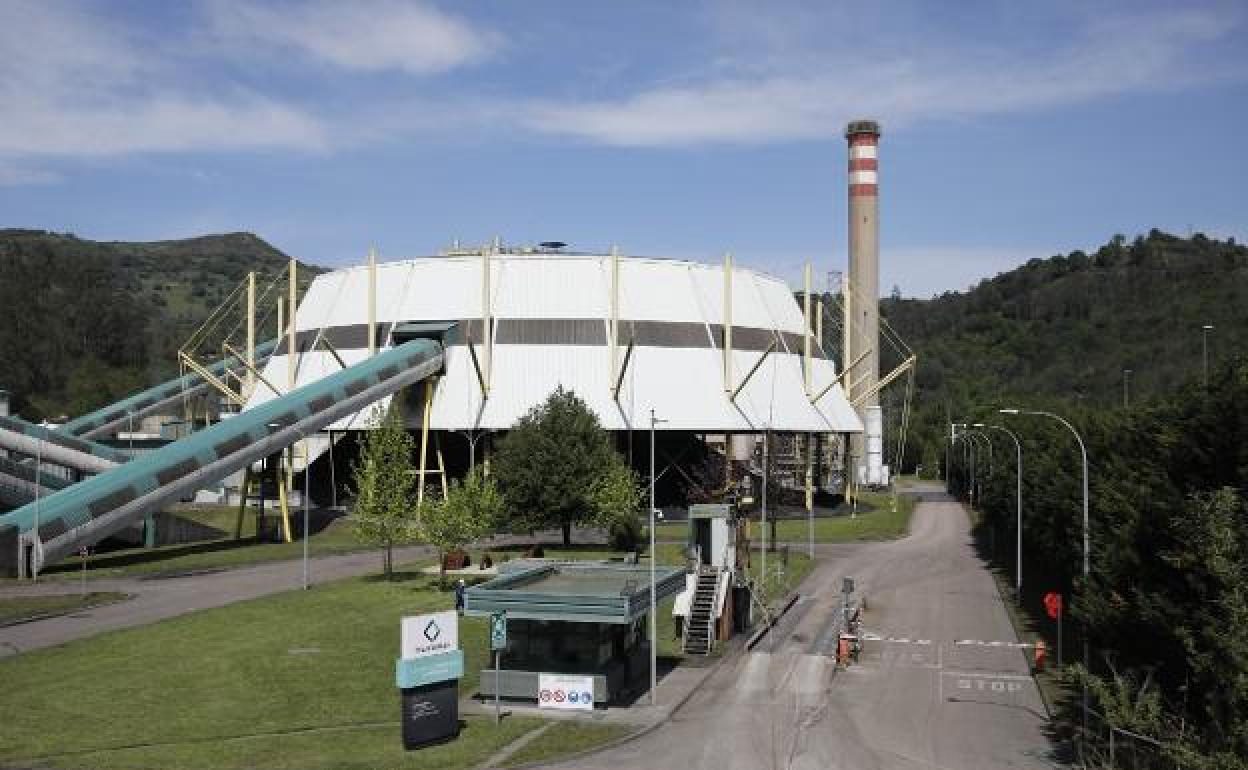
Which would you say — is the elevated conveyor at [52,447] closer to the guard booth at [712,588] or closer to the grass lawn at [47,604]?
the grass lawn at [47,604]

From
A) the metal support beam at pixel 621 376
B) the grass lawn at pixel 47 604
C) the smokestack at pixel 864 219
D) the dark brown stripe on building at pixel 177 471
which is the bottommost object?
the grass lawn at pixel 47 604

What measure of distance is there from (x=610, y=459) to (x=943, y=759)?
41.5 meters

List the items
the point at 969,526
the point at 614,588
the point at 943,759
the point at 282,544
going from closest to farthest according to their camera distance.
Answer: the point at 943,759
the point at 614,588
the point at 282,544
the point at 969,526

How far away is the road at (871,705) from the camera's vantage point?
26.0 metres

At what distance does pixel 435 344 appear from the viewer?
272ft

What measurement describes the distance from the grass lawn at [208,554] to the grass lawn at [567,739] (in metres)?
34.8

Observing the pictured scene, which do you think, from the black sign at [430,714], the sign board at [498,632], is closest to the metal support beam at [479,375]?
the sign board at [498,632]

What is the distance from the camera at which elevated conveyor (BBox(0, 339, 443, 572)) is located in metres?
54.2

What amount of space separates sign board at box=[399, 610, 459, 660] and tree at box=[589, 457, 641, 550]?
3473cm

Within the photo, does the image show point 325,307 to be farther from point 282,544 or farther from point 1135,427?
point 1135,427

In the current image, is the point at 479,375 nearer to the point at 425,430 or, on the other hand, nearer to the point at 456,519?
the point at 425,430

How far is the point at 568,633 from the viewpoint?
1234 inches

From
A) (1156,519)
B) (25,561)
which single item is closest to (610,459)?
(25,561)

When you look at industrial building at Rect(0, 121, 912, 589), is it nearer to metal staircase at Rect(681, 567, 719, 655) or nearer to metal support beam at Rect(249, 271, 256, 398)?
metal support beam at Rect(249, 271, 256, 398)
